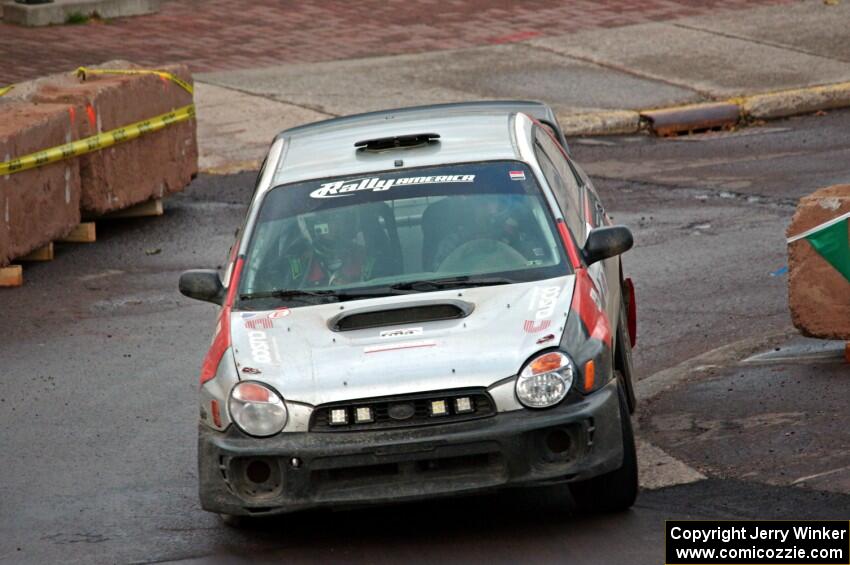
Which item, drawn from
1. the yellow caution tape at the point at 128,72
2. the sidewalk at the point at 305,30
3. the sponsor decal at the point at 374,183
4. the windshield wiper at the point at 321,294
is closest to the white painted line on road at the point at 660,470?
the windshield wiper at the point at 321,294

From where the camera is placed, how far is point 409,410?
6859 mm

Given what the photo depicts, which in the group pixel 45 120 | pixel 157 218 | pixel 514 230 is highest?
pixel 514 230

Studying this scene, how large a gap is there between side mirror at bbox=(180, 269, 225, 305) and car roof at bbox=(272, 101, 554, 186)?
692mm

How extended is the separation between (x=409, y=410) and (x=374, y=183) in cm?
166

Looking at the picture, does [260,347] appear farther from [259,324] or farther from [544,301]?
[544,301]

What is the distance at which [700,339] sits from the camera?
10203 mm

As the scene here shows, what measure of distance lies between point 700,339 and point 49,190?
5.52 metres

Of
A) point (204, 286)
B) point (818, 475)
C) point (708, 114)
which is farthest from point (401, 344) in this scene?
point (708, 114)

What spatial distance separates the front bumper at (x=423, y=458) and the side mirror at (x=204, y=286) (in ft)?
3.45

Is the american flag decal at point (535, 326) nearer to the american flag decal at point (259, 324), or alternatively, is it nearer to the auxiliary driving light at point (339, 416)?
the auxiliary driving light at point (339, 416)

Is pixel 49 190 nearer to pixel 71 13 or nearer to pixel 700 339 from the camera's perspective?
pixel 700 339

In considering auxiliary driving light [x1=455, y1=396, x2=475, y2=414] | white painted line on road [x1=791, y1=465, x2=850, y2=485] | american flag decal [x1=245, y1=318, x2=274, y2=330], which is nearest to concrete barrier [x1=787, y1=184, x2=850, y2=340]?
white painted line on road [x1=791, y1=465, x2=850, y2=485]

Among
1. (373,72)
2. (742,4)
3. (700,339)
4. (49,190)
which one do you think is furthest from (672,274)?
(742,4)

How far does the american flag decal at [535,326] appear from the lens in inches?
279
